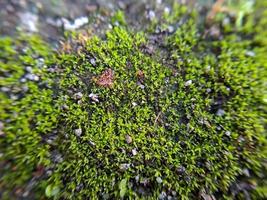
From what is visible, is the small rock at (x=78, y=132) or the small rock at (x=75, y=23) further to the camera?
the small rock at (x=75, y=23)

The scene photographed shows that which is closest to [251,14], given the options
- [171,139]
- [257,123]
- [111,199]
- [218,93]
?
[218,93]

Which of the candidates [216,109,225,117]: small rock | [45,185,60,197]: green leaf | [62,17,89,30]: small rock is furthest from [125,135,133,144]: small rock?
[62,17,89,30]: small rock

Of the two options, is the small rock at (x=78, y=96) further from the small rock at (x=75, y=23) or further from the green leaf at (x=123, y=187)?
the green leaf at (x=123, y=187)

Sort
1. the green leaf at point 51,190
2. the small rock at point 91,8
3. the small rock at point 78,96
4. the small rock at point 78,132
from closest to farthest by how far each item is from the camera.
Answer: the green leaf at point 51,190 < the small rock at point 78,132 < the small rock at point 78,96 < the small rock at point 91,8

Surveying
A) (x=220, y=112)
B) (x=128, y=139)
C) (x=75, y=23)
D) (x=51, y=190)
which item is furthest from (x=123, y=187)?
(x=75, y=23)

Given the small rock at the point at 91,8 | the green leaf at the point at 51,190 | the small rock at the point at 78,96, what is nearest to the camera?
the green leaf at the point at 51,190

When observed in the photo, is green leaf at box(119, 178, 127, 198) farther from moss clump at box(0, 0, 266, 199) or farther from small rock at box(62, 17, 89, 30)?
small rock at box(62, 17, 89, 30)

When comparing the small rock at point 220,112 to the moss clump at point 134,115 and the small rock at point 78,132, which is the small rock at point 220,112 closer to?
the moss clump at point 134,115

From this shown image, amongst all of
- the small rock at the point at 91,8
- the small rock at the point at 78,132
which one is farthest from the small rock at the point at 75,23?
the small rock at the point at 78,132

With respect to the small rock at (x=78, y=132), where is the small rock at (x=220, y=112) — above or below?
above

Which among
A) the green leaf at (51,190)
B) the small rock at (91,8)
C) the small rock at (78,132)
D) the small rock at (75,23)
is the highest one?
the small rock at (91,8)
